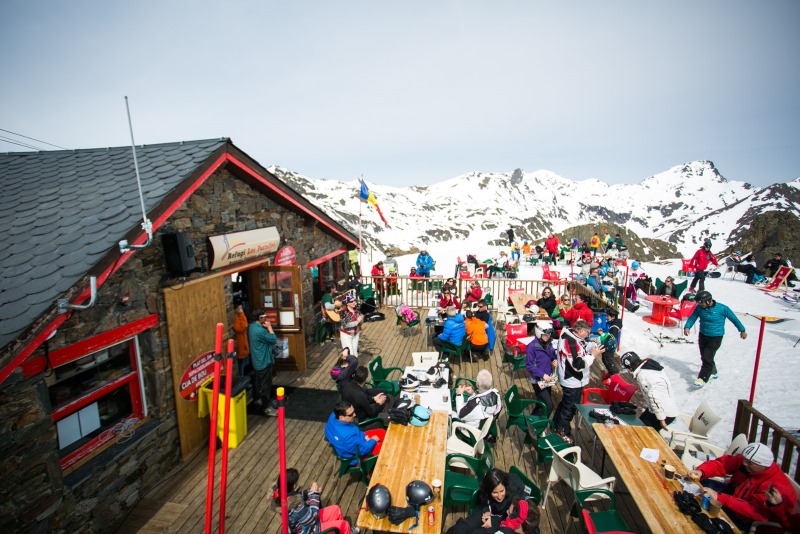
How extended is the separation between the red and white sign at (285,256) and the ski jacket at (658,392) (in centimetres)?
697

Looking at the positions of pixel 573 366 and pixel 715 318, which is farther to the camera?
pixel 715 318

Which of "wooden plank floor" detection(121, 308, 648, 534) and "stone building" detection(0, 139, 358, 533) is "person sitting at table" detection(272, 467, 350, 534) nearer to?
"wooden plank floor" detection(121, 308, 648, 534)

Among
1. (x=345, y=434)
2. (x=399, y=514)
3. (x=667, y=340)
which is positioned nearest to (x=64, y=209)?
(x=345, y=434)

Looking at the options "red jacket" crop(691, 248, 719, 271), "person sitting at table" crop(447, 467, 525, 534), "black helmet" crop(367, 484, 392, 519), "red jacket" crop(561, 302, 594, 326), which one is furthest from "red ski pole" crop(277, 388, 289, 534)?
"red jacket" crop(691, 248, 719, 271)

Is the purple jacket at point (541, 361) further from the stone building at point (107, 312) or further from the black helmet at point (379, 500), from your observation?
the stone building at point (107, 312)

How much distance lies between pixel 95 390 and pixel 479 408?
480 cm

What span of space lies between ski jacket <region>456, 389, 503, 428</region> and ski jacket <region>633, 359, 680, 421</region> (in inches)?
85.1

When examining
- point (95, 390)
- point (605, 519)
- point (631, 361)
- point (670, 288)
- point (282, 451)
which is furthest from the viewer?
point (670, 288)

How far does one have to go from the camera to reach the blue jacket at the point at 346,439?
14.8 feet

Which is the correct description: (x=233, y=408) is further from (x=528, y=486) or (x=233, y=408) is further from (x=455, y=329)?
(x=455, y=329)

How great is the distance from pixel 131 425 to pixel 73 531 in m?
1.17

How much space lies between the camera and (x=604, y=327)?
9234 mm

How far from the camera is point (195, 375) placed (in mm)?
5566

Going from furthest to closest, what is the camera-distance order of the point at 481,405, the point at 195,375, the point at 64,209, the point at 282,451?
the point at 195,375 < the point at 481,405 < the point at 64,209 < the point at 282,451
